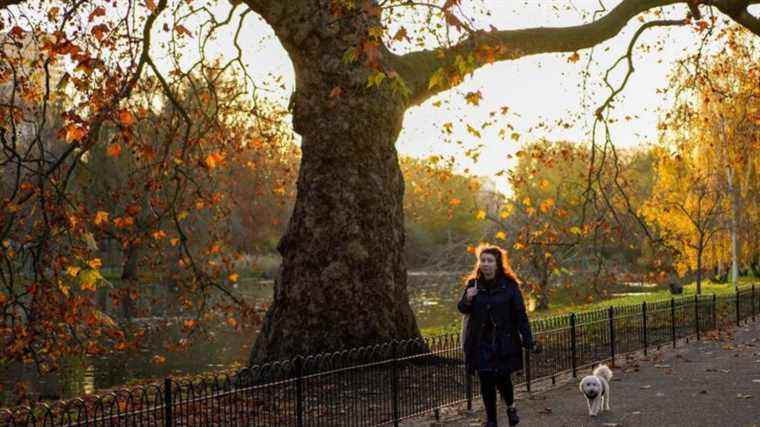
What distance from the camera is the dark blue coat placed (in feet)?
30.0

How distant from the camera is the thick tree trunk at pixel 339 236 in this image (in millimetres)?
14484

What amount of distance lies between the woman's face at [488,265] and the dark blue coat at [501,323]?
164 mm

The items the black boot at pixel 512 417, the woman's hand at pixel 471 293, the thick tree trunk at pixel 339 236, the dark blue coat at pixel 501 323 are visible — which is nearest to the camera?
the dark blue coat at pixel 501 323

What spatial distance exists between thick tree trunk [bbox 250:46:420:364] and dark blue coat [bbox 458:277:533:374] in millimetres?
5266

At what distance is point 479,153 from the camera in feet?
68.6

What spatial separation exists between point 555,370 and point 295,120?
576 cm

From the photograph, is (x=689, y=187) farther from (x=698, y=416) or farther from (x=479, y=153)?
(x=698, y=416)

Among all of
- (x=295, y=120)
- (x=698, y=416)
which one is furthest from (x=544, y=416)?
(x=295, y=120)

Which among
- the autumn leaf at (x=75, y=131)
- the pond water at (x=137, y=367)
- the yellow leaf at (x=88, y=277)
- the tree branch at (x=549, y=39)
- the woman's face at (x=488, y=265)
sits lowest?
the pond water at (x=137, y=367)

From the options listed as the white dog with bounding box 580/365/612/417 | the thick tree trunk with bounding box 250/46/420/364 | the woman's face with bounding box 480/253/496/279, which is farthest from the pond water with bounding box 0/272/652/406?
the woman's face with bounding box 480/253/496/279

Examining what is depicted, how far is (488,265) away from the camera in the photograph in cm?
922

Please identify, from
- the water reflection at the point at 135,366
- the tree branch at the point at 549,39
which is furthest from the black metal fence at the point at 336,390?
the water reflection at the point at 135,366

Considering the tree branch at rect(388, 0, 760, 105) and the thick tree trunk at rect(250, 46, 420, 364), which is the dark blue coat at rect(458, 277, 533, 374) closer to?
the thick tree trunk at rect(250, 46, 420, 364)

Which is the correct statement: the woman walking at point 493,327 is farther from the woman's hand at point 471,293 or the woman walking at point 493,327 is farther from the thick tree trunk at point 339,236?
the thick tree trunk at point 339,236
